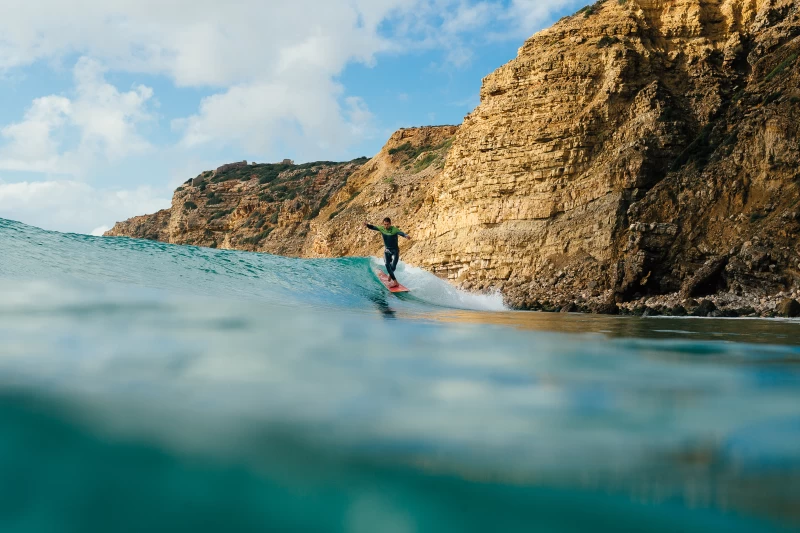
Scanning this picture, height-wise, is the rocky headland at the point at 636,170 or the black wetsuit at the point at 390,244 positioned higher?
the rocky headland at the point at 636,170

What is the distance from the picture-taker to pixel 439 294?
64.1ft

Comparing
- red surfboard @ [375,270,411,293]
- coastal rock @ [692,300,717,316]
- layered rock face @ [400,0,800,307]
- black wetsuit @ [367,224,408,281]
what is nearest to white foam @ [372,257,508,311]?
red surfboard @ [375,270,411,293]

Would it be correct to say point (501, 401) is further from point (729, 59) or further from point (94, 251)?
point (729, 59)

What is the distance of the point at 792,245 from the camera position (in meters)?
16.2

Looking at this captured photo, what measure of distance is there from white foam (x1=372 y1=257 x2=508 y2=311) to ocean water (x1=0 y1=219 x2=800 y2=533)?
11571mm

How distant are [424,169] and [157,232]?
39377 millimetres

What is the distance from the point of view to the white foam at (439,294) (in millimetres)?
18562

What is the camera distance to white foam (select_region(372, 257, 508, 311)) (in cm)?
1856

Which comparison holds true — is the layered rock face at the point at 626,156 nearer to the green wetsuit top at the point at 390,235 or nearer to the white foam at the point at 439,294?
the white foam at the point at 439,294

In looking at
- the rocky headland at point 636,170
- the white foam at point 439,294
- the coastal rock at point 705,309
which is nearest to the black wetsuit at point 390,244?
the white foam at point 439,294

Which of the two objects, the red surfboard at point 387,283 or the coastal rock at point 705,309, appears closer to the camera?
the coastal rock at point 705,309

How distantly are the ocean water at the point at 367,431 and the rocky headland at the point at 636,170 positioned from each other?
11.3 metres

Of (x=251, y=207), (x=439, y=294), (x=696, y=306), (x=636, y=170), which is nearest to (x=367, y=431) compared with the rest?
(x=696, y=306)

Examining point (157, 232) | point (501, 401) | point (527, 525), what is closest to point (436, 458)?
point (527, 525)
